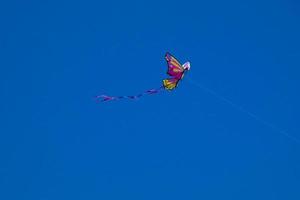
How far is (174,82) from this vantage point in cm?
1083

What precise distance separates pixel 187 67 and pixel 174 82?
555mm

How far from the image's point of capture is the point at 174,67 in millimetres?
10656

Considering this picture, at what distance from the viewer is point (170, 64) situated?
10547 millimetres

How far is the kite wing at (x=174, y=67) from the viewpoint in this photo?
10469mm

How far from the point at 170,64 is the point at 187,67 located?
613mm

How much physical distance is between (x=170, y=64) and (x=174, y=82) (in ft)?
1.82

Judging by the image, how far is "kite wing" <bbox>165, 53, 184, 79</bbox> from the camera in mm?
10469

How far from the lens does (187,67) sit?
10922 millimetres
